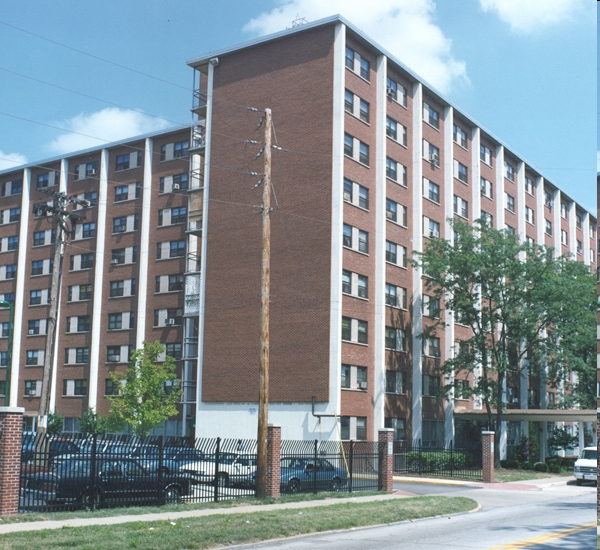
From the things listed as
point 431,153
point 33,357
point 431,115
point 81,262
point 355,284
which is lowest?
point 33,357

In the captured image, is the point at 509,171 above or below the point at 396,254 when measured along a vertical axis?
above

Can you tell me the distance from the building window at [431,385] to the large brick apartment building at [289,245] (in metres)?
0.14

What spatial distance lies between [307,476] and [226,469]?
2.99 meters

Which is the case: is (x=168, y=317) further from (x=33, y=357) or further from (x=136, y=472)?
(x=136, y=472)

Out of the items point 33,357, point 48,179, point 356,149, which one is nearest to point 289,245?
point 356,149

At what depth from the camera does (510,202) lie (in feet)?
237

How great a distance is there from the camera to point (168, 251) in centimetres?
6375

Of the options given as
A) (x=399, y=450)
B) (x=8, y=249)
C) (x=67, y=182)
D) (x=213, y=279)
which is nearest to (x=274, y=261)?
(x=213, y=279)

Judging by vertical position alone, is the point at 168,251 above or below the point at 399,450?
above

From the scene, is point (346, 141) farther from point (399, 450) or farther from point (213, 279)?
point (399, 450)

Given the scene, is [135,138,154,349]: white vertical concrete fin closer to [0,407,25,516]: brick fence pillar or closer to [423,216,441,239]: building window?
[423,216,441,239]: building window

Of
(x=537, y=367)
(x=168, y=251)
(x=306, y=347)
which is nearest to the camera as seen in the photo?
(x=306, y=347)

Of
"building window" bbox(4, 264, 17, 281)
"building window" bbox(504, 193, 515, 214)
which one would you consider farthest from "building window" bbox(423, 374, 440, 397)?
Result: "building window" bbox(4, 264, 17, 281)

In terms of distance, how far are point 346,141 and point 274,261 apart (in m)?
8.31
